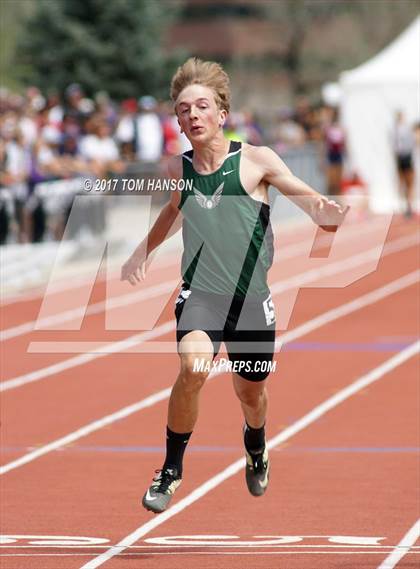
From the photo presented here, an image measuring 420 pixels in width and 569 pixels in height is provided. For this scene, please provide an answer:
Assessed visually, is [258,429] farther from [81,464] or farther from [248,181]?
[81,464]

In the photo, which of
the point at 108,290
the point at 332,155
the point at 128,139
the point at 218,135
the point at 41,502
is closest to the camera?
the point at 218,135

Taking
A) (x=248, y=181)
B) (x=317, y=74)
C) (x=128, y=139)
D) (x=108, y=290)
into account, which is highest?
(x=317, y=74)

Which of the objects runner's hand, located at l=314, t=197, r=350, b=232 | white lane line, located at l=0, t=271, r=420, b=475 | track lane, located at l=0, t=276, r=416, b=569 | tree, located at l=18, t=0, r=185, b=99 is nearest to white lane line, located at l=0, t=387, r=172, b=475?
white lane line, located at l=0, t=271, r=420, b=475

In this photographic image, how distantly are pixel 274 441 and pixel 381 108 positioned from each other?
24842mm

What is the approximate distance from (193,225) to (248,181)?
0.34 m

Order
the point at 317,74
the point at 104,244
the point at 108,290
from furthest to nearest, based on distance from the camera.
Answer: the point at 317,74, the point at 104,244, the point at 108,290

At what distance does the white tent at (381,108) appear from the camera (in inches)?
1417

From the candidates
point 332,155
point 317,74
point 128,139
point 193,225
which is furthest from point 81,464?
point 317,74

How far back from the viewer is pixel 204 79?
26.2 ft

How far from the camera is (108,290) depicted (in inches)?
930

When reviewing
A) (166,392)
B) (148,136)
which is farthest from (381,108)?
(166,392)

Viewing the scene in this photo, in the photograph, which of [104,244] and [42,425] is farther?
[104,244]

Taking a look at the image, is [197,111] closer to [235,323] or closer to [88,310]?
[235,323]

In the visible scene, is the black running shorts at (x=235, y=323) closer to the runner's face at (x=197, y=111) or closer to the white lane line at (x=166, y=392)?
the runner's face at (x=197, y=111)
